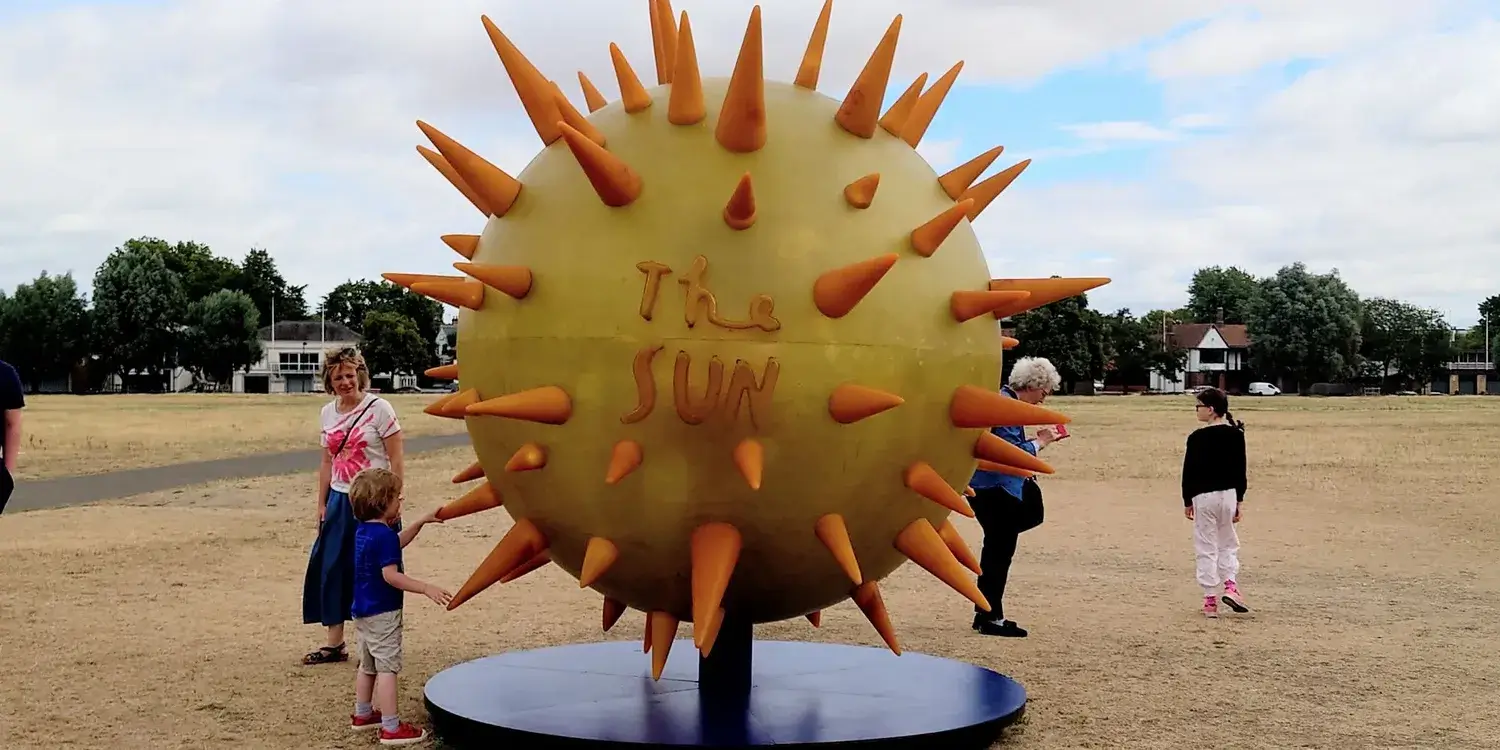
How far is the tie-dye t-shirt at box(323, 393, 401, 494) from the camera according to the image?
8211 mm

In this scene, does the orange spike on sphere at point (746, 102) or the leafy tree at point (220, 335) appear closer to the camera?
the orange spike on sphere at point (746, 102)

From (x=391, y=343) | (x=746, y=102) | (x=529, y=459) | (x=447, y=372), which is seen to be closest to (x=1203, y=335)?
(x=391, y=343)

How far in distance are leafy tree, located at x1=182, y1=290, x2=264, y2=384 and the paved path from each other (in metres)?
73.7

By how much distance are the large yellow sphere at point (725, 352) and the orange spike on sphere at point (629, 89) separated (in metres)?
0.06

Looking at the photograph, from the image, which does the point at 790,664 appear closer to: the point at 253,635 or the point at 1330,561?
the point at 253,635

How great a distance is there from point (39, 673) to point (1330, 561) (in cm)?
1202

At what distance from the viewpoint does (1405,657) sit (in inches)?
360

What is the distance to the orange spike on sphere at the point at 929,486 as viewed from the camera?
19.3ft

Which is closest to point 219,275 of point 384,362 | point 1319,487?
point 384,362

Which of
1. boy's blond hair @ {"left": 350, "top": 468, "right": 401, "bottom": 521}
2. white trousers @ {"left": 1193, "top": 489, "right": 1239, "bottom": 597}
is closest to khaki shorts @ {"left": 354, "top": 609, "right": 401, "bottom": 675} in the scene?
boy's blond hair @ {"left": 350, "top": 468, "right": 401, "bottom": 521}

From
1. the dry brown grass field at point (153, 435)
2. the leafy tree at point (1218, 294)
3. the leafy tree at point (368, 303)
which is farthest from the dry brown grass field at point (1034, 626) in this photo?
the leafy tree at point (1218, 294)

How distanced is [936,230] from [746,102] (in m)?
1.01

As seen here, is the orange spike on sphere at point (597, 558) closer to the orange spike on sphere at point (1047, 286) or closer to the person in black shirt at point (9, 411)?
the orange spike on sphere at point (1047, 286)

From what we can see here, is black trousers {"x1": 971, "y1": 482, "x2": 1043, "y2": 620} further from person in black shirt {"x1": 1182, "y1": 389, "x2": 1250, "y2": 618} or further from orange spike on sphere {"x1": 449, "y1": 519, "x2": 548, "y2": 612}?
orange spike on sphere {"x1": 449, "y1": 519, "x2": 548, "y2": 612}
